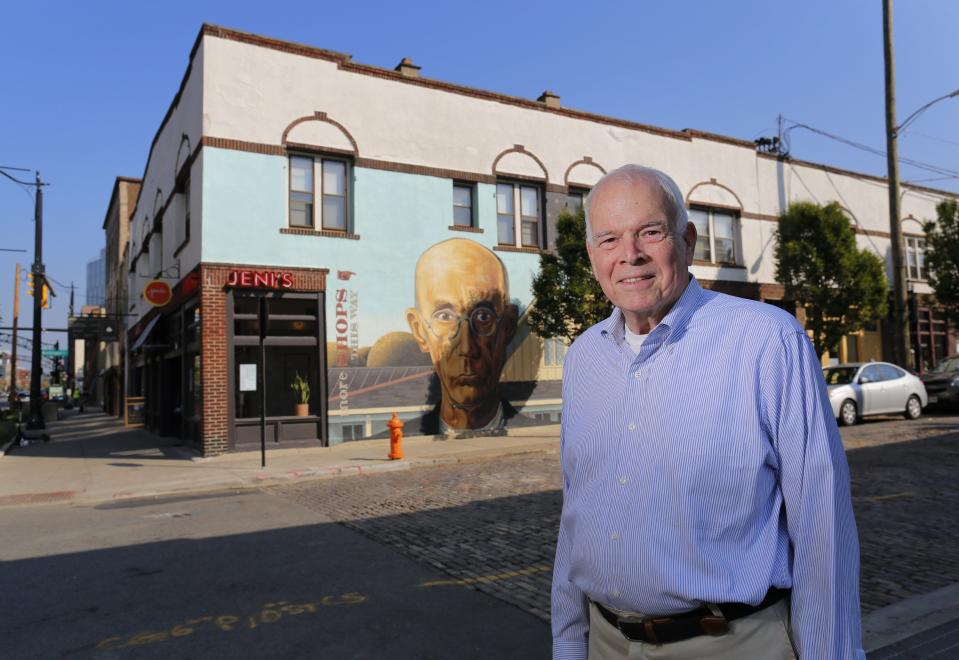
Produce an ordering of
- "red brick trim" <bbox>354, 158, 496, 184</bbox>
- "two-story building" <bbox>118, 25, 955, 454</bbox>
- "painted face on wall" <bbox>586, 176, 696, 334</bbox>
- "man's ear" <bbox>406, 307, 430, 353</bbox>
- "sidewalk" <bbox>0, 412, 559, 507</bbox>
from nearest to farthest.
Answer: "painted face on wall" <bbox>586, 176, 696, 334</bbox>, "sidewalk" <bbox>0, 412, 559, 507</bbox>, "two-story building" <bbox>118, 25, 955, 454</bbox>, "red brick trim" <bbox>354, 158, 496, 184</bbox>, "man's ear" <bbox>406, 307, 430, 353</bbox>

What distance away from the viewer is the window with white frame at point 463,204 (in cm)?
1777

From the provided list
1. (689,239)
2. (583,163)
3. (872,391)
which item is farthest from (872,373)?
(689,239)

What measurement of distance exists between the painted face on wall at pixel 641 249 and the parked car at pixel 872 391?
1647cm

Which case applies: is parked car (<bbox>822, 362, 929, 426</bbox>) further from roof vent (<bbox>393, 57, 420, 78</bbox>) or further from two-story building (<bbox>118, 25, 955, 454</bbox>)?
roof vent (<bbox>393, 57, 420, 78</bbox>)

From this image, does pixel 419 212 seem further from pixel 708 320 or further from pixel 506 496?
pixel 708 320

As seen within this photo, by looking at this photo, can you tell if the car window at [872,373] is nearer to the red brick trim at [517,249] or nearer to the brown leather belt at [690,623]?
the red brick trim at [517,249]

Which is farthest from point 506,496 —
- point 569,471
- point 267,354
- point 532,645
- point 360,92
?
point 360,92

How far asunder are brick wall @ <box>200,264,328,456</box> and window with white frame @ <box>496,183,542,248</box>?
733 cm

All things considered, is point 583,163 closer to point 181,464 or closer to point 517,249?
point 517,249

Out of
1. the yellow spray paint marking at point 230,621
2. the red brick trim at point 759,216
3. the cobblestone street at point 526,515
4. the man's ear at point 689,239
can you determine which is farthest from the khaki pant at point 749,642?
the red brick trim at point 759,216

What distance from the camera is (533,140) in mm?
18859

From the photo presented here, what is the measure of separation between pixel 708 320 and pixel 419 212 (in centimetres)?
1567

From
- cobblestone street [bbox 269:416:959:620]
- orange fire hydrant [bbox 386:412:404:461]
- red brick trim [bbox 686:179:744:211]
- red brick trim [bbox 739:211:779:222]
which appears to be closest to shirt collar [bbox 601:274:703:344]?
cobblestone street [bbox 269:416:959:620]

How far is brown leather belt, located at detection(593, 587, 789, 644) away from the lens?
1.65 meters
